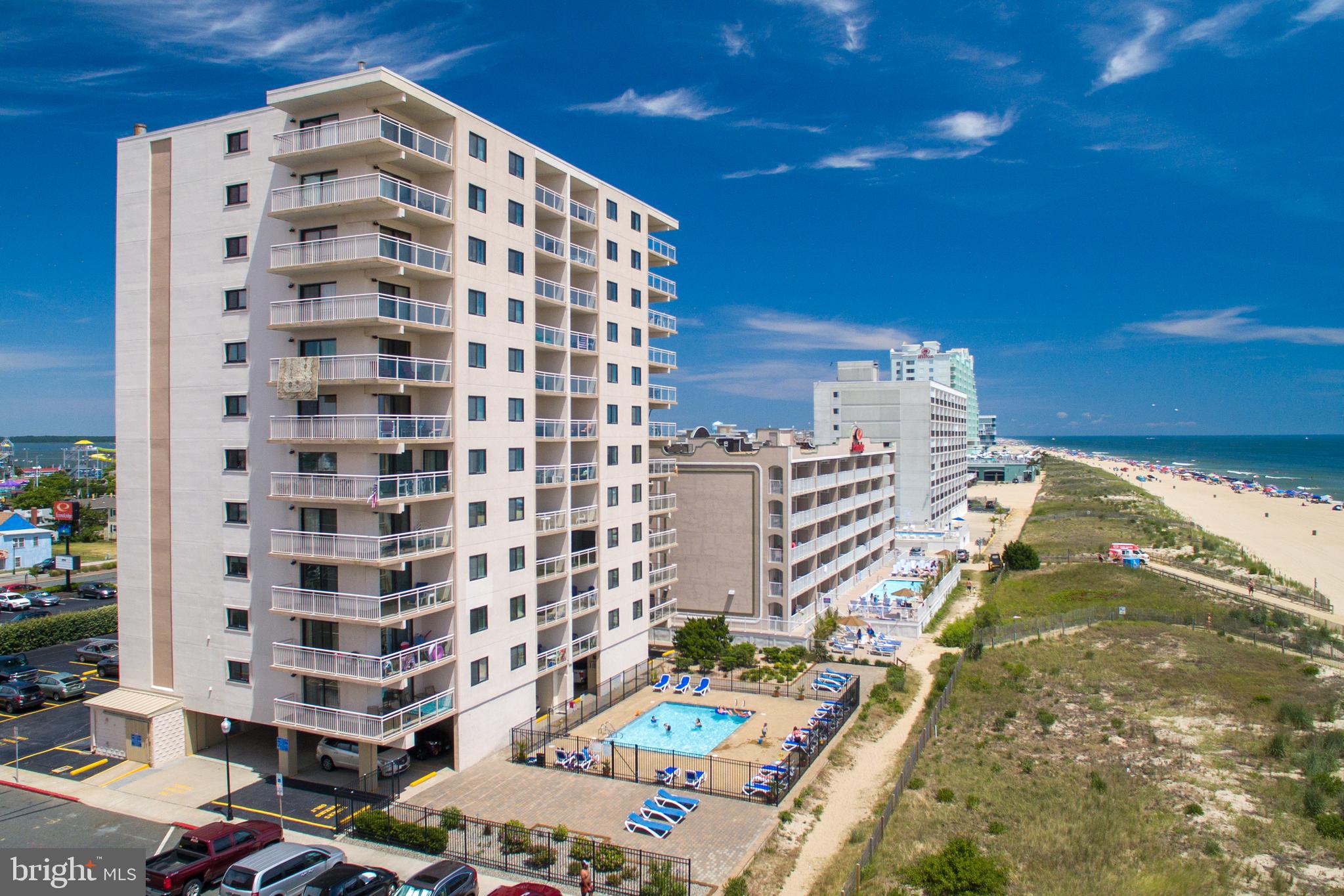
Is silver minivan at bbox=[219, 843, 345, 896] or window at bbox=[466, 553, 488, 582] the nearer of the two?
silver minivan at bbox=[219, 843, 345, 896]

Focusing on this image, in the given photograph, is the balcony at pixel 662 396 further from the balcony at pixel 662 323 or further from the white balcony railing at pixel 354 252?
the white balcony railing at pixel 354 252

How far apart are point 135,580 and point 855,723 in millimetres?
35391

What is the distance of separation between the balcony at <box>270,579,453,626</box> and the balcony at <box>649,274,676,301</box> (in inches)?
1064

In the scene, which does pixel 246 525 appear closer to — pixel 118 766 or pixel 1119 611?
pixel 118 766

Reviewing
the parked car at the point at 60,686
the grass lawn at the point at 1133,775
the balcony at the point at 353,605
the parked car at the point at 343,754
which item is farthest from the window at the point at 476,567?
the parked car at the point at 60,686

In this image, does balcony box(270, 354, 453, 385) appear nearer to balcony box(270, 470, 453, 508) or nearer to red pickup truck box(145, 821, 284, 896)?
balcony box(270, 470, 453, 508)

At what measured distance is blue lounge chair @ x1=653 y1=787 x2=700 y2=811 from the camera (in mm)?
29766

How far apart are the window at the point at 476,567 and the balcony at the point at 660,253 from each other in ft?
83.2

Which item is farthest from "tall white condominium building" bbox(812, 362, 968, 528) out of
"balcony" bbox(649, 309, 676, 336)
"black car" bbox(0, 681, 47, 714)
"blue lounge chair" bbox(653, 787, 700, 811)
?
"black car" bbox(0, 681, 47, 714)

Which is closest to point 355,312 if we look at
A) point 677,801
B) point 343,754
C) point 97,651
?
point 343,754

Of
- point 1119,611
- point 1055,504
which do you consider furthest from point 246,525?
point 1055,504

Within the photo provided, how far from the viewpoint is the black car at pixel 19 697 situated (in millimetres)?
42156

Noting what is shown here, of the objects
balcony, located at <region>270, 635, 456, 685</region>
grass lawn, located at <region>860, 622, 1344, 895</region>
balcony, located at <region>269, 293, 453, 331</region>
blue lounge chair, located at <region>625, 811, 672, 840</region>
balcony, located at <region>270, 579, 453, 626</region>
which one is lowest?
grass lawn, located at <region>860, 622, 1344, 895</region>

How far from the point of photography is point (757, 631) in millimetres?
56031
